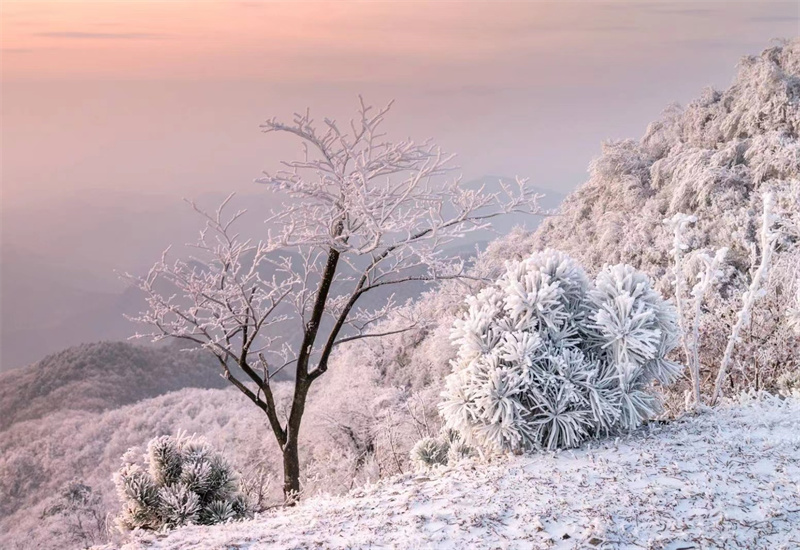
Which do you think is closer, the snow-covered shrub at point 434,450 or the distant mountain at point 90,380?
the snow-covered shrub at point 434,450

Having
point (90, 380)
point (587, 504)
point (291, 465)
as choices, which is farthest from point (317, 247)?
point (90, 380)

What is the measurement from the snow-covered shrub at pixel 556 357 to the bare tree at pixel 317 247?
189cm

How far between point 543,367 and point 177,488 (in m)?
4.30

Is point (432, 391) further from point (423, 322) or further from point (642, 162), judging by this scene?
point (642, 162)

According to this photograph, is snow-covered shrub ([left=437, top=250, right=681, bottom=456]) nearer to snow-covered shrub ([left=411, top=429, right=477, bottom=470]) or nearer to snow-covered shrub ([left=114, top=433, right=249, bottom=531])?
snow-covered shrub ([left=411, top=429, right=477, bottom=470])

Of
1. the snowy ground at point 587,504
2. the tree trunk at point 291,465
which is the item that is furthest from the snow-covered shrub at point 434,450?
the snowy ground at point 587,504

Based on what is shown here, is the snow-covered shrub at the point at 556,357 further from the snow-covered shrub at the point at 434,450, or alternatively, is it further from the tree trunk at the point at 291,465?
the tree trunk at the point at 291,465

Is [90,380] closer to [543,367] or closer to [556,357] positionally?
[543,367]

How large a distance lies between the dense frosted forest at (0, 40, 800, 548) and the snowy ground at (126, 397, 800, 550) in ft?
0.16

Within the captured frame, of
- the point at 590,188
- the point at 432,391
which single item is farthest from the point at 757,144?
the point at 432,391

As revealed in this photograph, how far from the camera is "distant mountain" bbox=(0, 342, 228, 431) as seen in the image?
3431 centimetres

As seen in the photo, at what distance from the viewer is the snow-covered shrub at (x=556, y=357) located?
519 centimetres

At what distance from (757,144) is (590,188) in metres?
7.80

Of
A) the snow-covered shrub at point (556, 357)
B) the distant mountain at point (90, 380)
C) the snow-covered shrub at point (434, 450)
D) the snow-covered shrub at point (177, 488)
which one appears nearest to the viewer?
the snow-covered shrub at point (556, 357)
